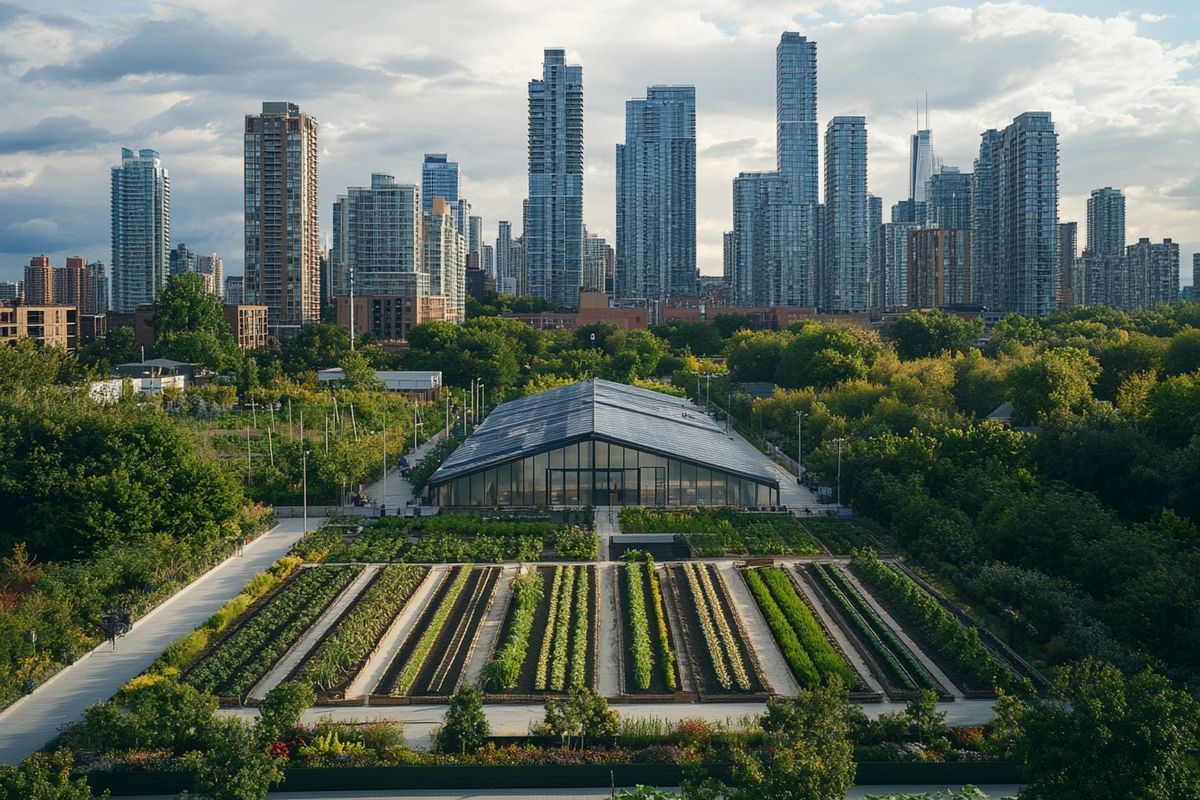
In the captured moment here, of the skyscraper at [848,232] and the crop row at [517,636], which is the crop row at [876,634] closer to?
the crop row at [517,636]

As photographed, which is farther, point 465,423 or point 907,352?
point 907,352

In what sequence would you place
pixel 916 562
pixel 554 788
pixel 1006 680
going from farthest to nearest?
1. pixel 916 562
2. pixel 1006 680
3. pixel 554 788

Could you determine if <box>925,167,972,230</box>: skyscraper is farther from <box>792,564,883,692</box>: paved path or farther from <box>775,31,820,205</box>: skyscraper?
<box>792,564,883,692</box>: paved path

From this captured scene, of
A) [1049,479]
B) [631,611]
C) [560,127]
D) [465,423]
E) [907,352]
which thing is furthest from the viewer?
[560,127]

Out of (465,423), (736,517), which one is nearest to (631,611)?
(736,517)

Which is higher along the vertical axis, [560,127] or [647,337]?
[560,127]

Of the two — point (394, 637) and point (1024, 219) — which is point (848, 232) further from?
point (394, 637)

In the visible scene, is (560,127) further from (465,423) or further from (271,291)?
(465,423)
